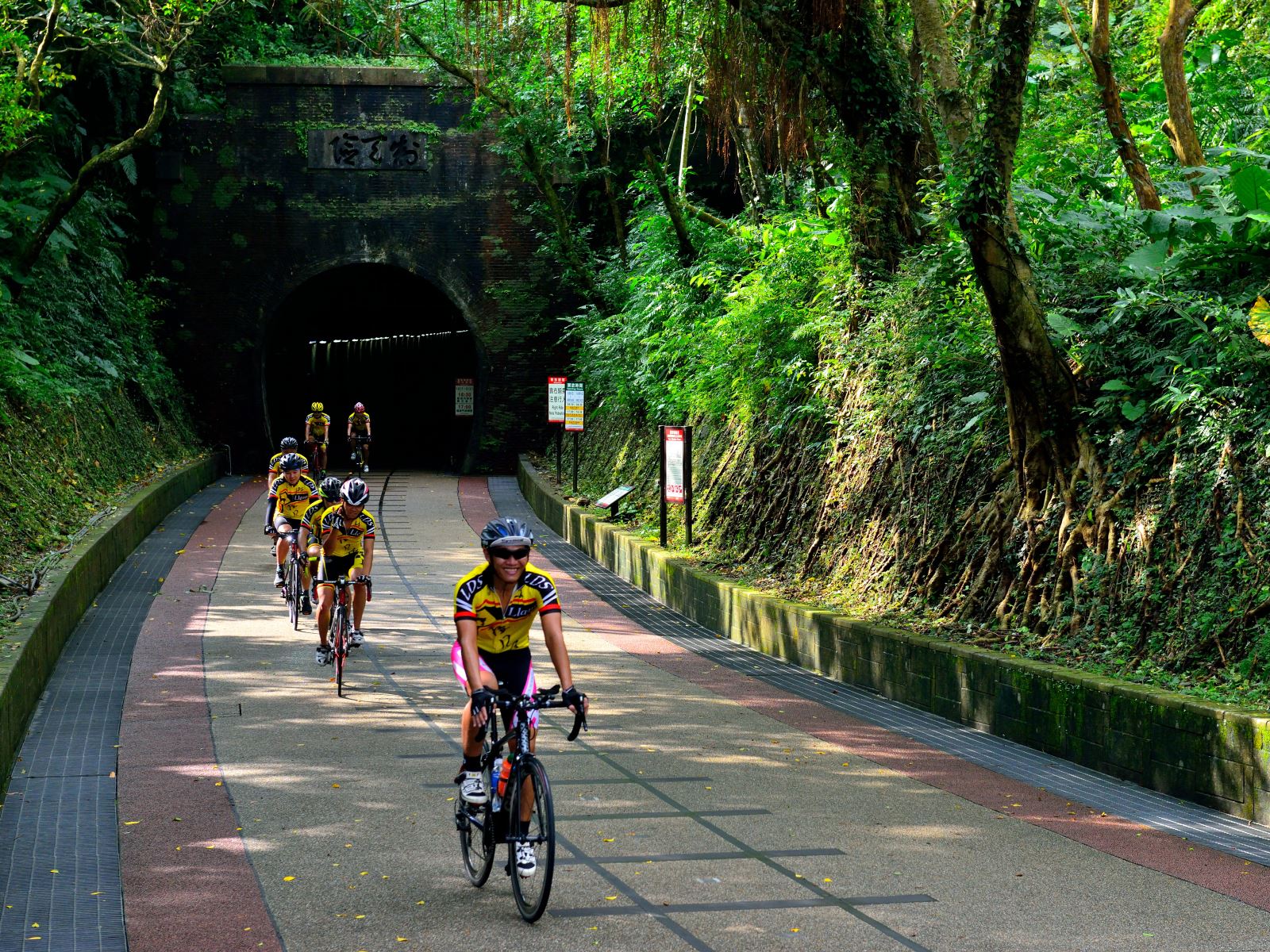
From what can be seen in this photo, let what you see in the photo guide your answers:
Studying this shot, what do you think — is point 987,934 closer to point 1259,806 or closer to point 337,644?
point 1259,806

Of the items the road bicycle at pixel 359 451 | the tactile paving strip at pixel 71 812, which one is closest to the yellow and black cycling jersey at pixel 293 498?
the tactile paving strip at pixel 71 812

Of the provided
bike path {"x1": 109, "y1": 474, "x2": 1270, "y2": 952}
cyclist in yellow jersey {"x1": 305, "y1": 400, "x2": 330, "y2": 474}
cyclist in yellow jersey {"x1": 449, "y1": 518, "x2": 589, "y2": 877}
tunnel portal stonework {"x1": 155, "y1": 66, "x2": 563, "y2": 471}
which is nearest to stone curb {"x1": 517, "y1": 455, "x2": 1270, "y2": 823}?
bike path {"x1": 109, "y1": 474, "x2": 1270, "y2": 952}

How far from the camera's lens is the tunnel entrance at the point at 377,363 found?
34.2 m

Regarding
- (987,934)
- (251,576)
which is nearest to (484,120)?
(251,576)

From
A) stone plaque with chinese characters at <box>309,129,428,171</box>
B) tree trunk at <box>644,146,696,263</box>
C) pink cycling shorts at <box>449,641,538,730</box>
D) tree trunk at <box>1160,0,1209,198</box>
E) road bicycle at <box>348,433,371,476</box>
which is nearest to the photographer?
pink cycling shorts at <box>449,641,538,730</box>

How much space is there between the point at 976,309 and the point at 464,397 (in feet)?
72.7

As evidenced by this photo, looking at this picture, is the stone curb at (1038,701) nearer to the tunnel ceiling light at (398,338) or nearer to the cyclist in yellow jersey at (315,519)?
the cyclist in yellow jersey at (315,519)

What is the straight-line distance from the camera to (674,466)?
15844 millimetres

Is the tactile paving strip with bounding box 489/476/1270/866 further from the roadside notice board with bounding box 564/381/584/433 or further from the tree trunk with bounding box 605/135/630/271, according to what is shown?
the tree trunk with bounding box 605/135/630/271

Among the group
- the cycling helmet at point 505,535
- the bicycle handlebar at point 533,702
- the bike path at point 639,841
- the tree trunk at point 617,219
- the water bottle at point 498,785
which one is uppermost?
the tree trunk at point 617,219

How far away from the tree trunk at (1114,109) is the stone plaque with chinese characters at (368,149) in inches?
816

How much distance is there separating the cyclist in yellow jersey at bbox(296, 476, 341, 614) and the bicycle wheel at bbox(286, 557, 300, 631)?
705mm

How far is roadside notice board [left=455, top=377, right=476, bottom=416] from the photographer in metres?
32.7

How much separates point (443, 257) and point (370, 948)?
2619cm
